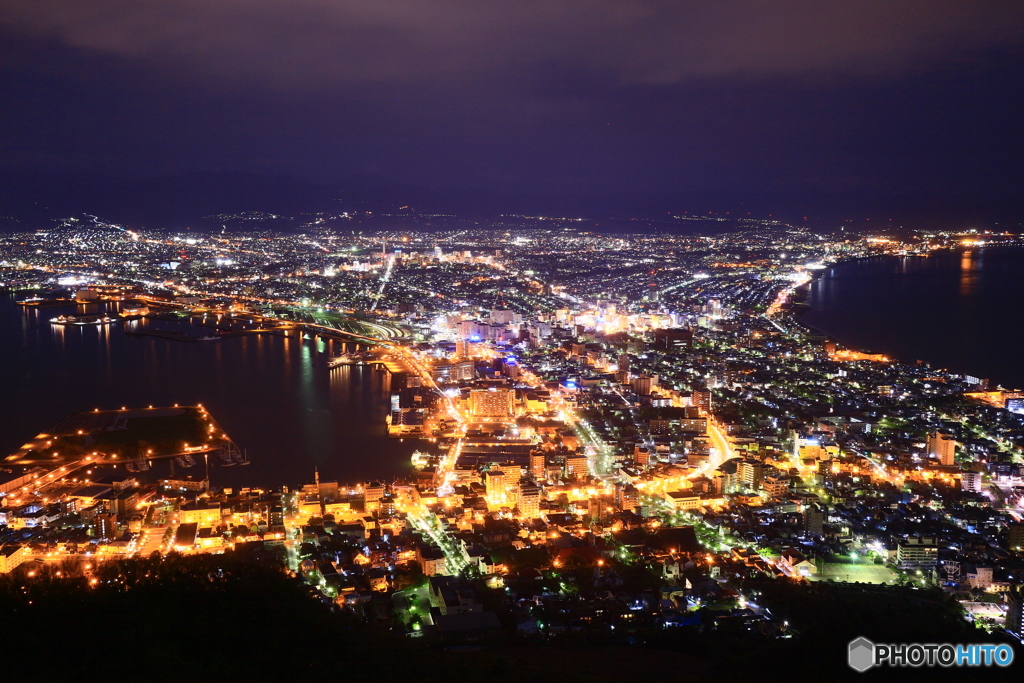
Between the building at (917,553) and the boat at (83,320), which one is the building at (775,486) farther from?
the boat at (83,320)

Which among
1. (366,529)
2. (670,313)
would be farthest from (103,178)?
(366,529)

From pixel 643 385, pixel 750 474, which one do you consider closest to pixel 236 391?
pixel 643 385

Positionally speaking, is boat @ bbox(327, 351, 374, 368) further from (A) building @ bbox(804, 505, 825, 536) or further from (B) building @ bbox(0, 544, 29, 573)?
(A) building @ bbox(804, 505, 825, 536)

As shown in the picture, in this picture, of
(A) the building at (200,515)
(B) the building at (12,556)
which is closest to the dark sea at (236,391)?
(A) the building at (200,515)

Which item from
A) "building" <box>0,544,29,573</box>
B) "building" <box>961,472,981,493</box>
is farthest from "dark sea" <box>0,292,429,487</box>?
"building" <box>961,472,981,493</box>

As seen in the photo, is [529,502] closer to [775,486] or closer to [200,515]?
[775,486]

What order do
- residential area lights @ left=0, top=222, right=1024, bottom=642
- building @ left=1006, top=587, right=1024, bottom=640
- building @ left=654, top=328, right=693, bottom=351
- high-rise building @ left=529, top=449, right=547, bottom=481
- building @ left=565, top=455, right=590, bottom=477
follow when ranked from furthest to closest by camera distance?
building @ left=654, top=328, right=693, bottom=351 → building @ left=565, top=455, right=590, bottom=477 → high-rise building @ left=529, top=449, right=547, bottom=481 → residential area lights @ left=0, top=222, right=1024, bottom=642 → building @ left=1006, top=587, right=1024, bottom=640
